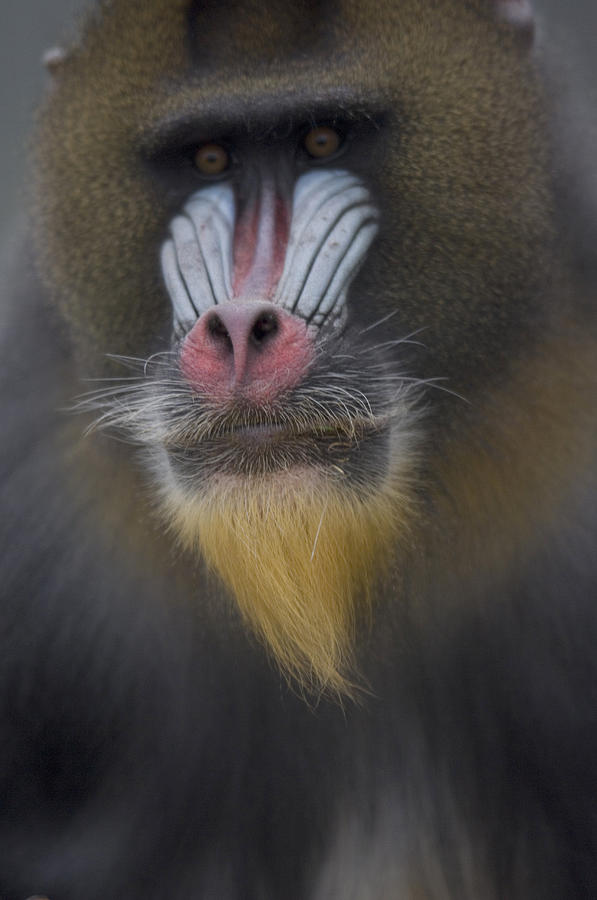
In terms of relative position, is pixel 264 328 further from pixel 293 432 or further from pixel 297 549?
pixel 297 549

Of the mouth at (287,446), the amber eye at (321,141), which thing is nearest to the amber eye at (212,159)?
the amber eye at (321,141)

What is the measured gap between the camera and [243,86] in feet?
7.47

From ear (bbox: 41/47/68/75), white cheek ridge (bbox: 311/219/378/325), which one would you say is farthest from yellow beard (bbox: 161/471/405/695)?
ear (bbox: 41/47/68/75)

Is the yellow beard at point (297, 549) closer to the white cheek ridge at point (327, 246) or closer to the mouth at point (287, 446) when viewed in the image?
the mouth at point (287, 446)

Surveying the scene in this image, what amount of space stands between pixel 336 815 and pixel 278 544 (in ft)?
2.93

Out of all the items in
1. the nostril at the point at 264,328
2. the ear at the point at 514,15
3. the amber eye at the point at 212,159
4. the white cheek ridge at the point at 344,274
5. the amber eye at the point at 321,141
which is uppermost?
the ear at the point at 514,15

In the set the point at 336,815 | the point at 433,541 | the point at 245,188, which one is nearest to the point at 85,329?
the point at 245,188

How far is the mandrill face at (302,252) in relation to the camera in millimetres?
2135

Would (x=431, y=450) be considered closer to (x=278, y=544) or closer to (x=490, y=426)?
(x=490, y=426)

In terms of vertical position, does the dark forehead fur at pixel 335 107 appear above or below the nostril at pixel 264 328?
above

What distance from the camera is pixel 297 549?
2.17 meters

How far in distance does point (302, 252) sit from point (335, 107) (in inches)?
12.0

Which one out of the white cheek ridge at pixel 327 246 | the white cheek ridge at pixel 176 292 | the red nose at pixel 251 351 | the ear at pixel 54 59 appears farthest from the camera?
the ear at pixel 54 59

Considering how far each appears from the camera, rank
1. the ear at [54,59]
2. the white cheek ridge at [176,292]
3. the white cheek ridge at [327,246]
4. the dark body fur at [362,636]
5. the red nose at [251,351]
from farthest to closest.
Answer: the ear at [54,59] → the dark body fur at [362,636] → the white cheek ridge at [176,292] → the white cheek ridge at [327,246] → the red nose at [251,351]
